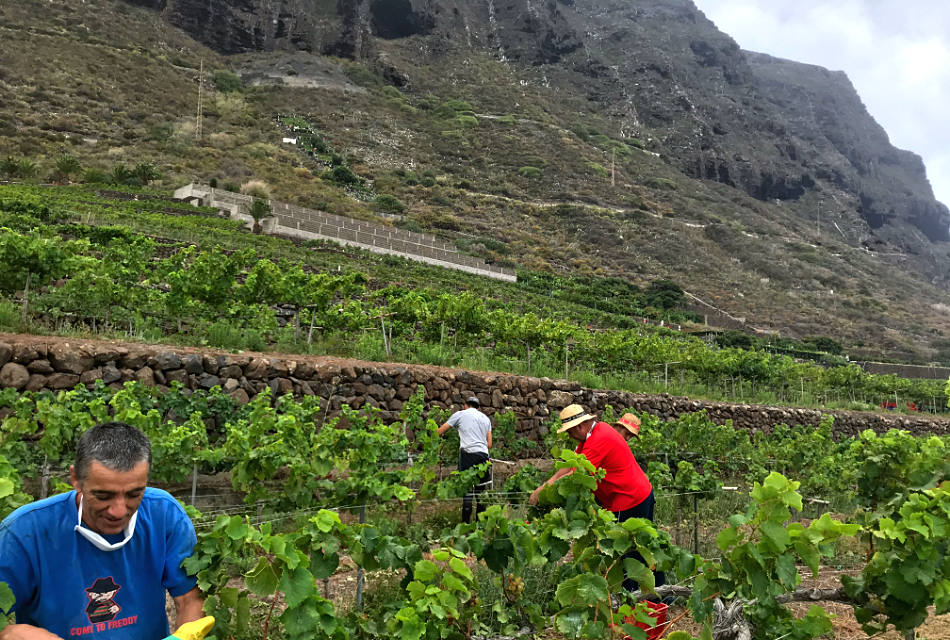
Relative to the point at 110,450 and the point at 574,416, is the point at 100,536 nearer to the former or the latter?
the point at 110,450

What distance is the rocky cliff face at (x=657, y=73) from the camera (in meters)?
90.5

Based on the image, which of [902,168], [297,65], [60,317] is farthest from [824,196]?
[60,317]

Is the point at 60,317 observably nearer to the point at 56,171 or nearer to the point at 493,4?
the point at 56,171

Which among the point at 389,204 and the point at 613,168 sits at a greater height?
the point at 613,168

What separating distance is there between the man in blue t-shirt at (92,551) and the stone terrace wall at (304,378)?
6.58 m

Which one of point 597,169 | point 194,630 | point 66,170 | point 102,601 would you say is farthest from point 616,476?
point 597,169

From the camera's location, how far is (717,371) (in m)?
22.8

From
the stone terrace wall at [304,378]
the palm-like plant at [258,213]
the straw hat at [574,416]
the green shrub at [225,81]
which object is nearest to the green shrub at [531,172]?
the green shrub at [225,81]

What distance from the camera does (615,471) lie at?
4.87 m

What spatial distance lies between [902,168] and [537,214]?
132 meters

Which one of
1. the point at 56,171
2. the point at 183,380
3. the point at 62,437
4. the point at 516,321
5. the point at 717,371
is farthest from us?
the point at 56,171

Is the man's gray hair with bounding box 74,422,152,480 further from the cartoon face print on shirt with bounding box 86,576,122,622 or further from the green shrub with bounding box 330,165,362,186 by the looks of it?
the green shrub with bounding box 330,165,362,186

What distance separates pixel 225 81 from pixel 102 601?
266ft

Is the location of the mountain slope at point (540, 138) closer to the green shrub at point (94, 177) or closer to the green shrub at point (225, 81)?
the green shrub at point (225, 81)
